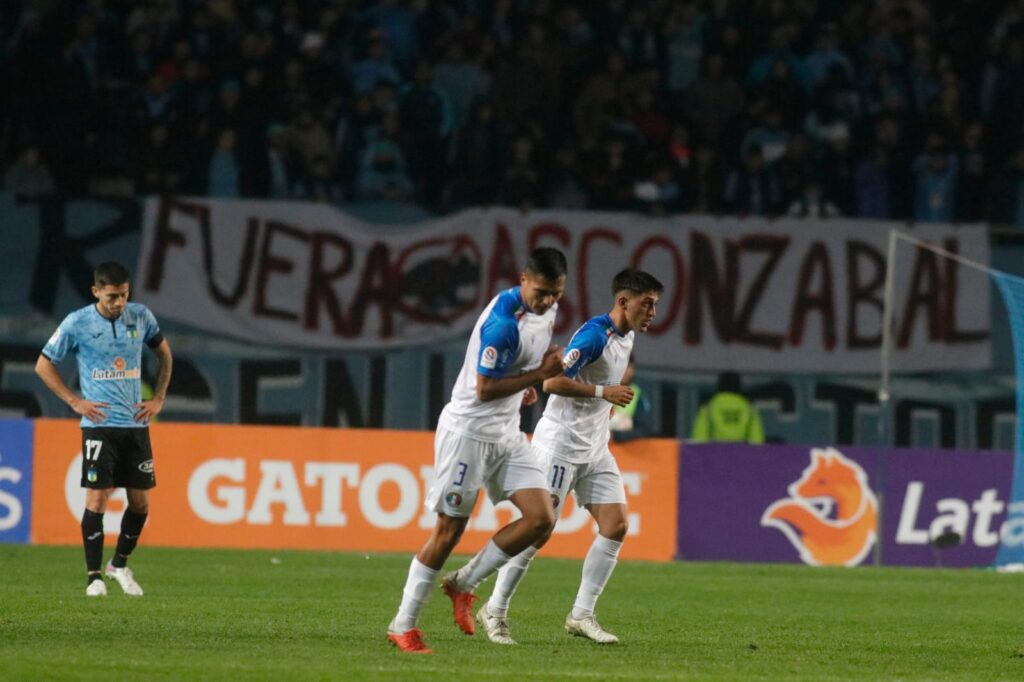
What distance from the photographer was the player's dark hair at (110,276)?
1247cm

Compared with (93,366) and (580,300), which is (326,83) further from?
(93,366)

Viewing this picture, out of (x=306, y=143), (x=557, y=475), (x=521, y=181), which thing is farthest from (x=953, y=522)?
(x=557, y=475)

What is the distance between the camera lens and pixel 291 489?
18266mm

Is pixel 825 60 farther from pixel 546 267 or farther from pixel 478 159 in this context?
pixel 546 267

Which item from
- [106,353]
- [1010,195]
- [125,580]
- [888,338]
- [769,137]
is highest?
[769,137]

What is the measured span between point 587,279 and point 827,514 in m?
3.94

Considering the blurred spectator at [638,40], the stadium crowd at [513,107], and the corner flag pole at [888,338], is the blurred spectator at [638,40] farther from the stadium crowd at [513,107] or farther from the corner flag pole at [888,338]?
the corner flag pole at [888,338]

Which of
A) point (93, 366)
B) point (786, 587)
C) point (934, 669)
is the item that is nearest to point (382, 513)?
point (786, 587)

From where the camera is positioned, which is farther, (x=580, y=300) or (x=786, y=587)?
(x=580, y=300)

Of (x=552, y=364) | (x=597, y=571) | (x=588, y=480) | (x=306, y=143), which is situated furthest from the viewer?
(x=306, y=143)

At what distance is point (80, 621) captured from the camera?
10625mm

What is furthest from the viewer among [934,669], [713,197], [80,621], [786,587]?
[713,197]

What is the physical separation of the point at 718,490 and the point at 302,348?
5015 millimetres

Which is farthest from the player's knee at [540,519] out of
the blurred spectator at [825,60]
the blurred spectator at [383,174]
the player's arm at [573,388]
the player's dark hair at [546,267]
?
the blurred spectator at [825,60]
